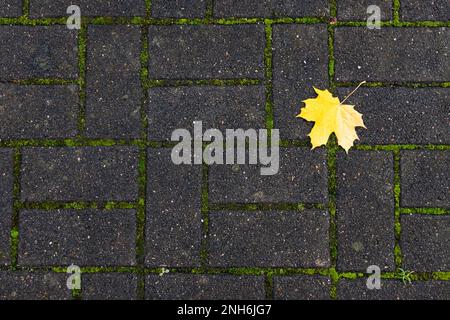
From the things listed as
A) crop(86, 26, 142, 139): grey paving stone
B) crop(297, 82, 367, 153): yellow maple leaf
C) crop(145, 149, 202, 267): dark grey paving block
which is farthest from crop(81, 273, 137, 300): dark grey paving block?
crop(297, 82, 367, 153): yellow maple leaf

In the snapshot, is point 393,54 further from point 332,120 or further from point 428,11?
point 332,120

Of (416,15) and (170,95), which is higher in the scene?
(416,15)

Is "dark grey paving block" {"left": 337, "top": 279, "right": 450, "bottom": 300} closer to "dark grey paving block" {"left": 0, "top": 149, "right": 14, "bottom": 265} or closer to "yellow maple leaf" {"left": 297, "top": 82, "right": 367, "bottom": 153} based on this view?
"yellow maple leaf" {"left": 297, "top": 82, "right": 367, "bottom": 153}

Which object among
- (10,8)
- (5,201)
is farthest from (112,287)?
(10,8)

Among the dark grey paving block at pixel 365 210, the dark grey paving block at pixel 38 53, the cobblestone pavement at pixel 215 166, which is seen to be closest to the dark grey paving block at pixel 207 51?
the cobblestone pavement at pixel 215 166

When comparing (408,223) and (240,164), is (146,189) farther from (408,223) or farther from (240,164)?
(408,223)

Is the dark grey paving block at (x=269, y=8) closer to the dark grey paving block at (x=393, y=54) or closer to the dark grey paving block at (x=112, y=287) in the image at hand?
the dark grey paving block at (x=393, y=54)

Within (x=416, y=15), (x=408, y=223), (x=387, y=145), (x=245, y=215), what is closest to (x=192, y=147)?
(x=245, y=215)
